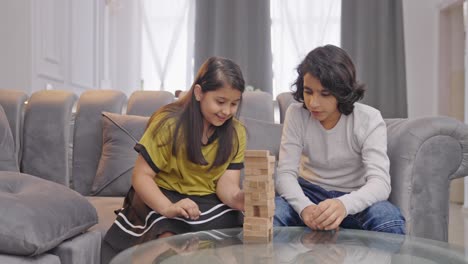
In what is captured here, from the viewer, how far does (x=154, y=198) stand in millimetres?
1346

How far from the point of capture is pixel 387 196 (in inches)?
55.7

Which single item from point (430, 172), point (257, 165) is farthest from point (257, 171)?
point (430, 172)

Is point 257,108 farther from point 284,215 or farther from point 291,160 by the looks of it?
point 284,215

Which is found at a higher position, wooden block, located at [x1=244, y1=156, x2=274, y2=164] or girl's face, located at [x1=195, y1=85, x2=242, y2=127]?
girl's face, located at [x1=195, y1=85, x2=242, y2=127]

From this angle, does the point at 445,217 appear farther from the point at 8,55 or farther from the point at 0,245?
the point at 8,55

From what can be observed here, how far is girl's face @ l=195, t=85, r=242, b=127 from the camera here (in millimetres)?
1426

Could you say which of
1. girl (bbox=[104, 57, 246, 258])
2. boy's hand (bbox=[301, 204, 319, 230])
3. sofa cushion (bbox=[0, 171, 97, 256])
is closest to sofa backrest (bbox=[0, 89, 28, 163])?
sofa cushion (bbox=[0, 171, 97, 256])

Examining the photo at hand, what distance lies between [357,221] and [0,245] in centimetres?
89

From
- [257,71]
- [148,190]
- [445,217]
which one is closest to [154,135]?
[148,190]

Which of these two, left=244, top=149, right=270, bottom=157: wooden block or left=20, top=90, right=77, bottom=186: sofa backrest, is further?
left=20, top=90, right=77, bottom=186: sofa backrest

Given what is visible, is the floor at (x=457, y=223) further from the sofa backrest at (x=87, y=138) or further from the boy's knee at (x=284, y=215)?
the sofa backrest at (x=87, y=138)

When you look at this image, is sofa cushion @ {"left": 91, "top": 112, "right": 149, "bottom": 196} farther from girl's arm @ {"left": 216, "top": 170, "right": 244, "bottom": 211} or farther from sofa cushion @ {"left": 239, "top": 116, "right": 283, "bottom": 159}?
girl's arm @ {"left": 216, "top": 170, "right": 244, "bottom": 211}

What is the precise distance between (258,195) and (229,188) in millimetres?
431

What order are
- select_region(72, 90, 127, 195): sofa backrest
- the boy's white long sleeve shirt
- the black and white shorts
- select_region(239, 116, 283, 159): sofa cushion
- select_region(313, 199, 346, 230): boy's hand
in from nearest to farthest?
select_region(313, 199, 346, 230): boy's hand
the black and white shorts
the boy's white long sleeve shirt
select_region(239, 116, 283, 159): sofa cushion
select_region(72, 90, 127, 195): sofa backrest
